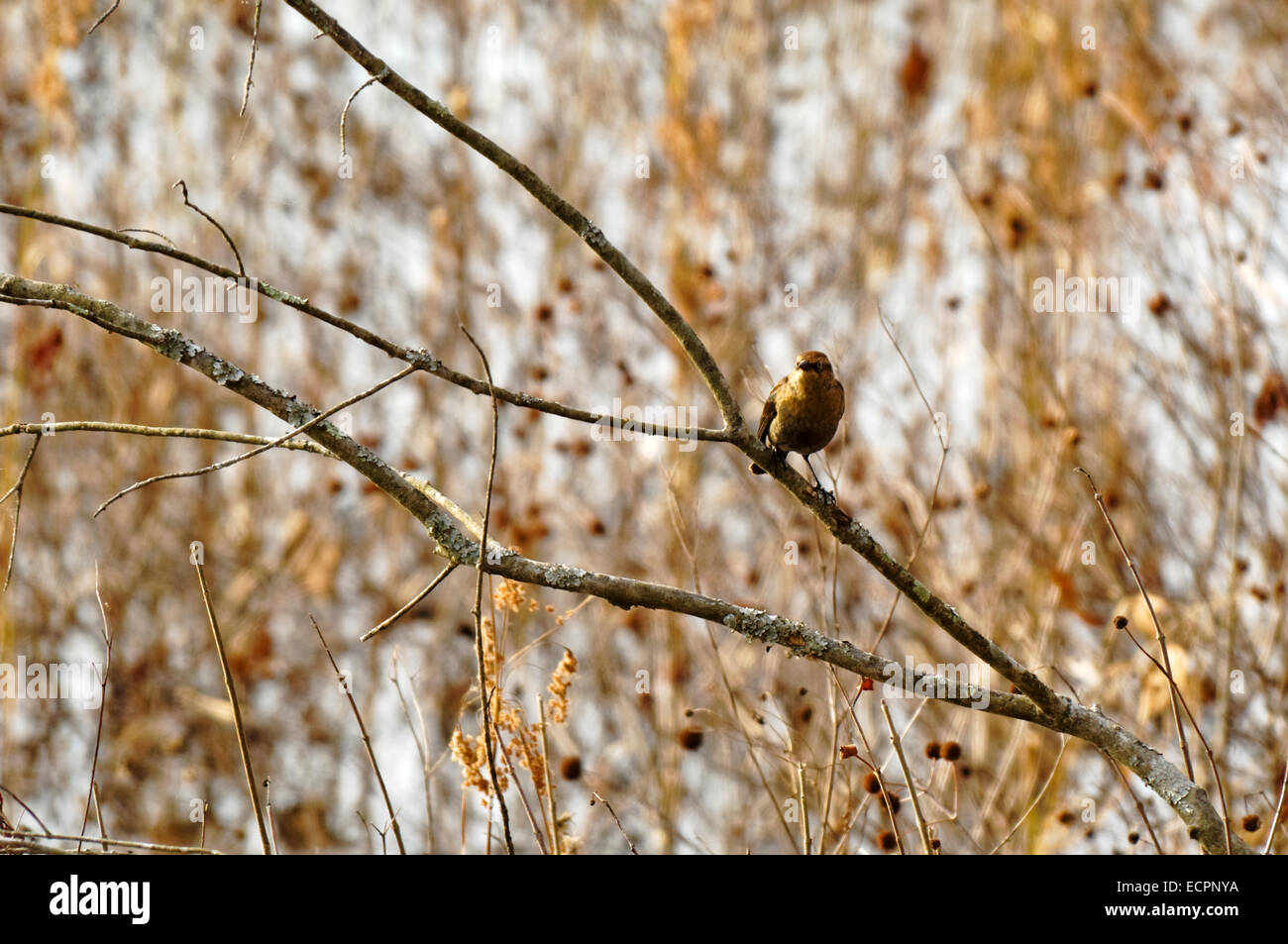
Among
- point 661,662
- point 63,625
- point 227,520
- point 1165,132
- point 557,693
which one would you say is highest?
point 1165,132

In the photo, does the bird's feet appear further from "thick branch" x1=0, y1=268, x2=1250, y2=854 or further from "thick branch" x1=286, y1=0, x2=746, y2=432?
"thick branch" x1=286, y1=0, x2=746, y2=432

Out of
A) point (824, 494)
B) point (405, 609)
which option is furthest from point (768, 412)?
point (405, 609)

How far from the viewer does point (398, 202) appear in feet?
30.4

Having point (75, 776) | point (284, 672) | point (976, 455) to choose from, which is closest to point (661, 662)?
point (976, 455)

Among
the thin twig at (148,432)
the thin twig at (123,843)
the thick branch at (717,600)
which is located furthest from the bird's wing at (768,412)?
the thin twig at (123,843)

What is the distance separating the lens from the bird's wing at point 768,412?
143 inches

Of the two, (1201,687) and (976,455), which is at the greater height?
(976,455)

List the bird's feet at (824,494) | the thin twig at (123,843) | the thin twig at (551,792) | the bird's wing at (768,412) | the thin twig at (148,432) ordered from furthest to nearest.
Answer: the bird's wing at (768,412), the bird's feet at (824,494), the thin twig at (551,792), the thin twig at (148,432), the thin twig at (123,843)

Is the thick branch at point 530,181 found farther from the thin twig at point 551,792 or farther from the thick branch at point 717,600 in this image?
the thin twig at point 551,792

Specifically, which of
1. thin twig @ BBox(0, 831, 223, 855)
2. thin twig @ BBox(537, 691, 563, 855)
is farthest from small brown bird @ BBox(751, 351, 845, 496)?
thin twig @ BBox(0, 831, 223, 855)

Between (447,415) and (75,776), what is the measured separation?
3223 millimetres

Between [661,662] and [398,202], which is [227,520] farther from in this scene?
[661,662]
